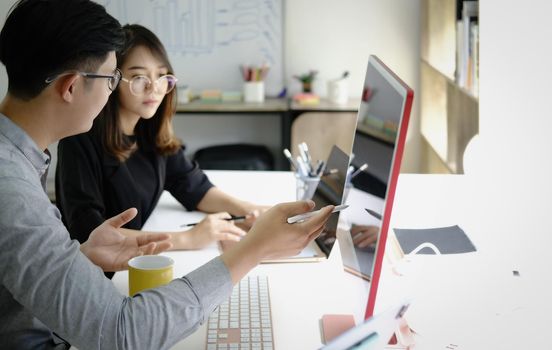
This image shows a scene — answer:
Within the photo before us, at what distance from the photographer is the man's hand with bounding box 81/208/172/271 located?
154 centimetres

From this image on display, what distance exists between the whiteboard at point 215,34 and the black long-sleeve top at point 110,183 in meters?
2.09

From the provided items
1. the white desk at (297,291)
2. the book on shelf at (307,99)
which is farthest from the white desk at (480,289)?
the book on shelf at (307,99)

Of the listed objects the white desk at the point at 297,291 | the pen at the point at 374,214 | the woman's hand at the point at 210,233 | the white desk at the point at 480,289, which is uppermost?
the pen at the point at 374,214

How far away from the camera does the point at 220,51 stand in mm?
4367

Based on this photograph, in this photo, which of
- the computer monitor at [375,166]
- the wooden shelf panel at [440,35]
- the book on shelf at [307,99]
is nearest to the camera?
the computer monitor at [375,166]

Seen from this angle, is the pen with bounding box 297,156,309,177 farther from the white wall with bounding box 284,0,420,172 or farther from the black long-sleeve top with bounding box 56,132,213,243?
the white wall with bounding box 284,0,420,172

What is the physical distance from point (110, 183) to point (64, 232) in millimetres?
991

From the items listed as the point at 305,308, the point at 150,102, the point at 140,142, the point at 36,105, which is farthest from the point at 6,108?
the point at 140,142

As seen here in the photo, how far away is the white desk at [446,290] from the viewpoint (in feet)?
4.12

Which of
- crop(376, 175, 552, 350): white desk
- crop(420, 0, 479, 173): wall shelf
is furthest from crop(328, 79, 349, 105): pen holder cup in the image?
crop(376, 175, 552, 350): white desk

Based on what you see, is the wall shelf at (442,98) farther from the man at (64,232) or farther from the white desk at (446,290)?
the man at (64,232)

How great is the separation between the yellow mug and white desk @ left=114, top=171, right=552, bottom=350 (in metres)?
0.11

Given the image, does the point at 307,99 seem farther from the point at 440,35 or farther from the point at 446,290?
the point at 446,290

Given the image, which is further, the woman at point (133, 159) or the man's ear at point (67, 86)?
the woman at point (133, 159)
